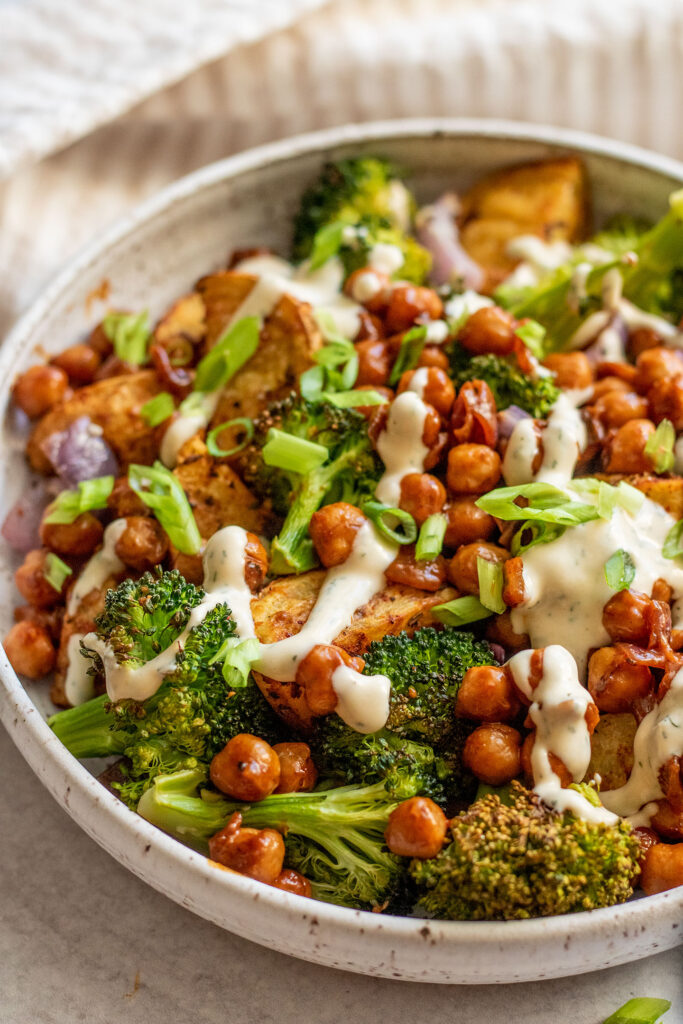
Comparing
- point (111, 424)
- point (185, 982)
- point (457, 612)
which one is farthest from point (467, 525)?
point (185, 982)

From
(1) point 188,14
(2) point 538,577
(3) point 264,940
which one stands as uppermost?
(1) point 188,14

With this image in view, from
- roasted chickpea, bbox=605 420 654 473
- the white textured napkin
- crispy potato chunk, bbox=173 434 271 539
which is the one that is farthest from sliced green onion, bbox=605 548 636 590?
the white textured napkin

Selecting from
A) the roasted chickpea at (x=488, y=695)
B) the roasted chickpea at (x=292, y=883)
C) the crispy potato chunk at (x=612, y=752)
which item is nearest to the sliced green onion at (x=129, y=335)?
the roasted chickpea at (x=488, y=695)

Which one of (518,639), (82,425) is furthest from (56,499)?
(518,639)

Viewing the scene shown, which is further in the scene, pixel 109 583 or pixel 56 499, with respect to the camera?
pixel 56 499

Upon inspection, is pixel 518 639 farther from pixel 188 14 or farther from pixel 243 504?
pixel 188 14

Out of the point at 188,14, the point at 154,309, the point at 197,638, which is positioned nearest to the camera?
the point at 197,638

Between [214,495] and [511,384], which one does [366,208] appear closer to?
[511,384]
